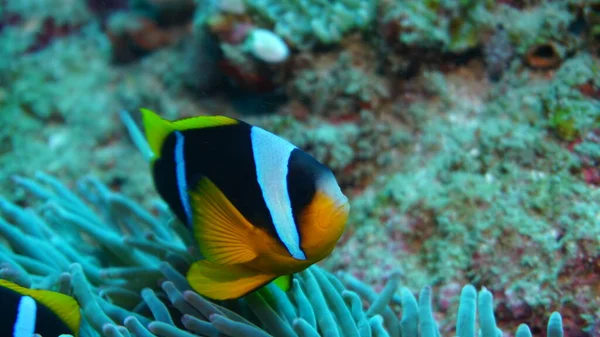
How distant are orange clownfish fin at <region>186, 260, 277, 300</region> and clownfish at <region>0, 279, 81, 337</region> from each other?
0.38 meters

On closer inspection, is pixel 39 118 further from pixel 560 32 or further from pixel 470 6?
pixel 560 32

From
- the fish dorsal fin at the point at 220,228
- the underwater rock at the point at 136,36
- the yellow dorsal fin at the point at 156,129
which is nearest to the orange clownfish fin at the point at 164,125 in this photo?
the yellow dorsal fin at the point at 156,129

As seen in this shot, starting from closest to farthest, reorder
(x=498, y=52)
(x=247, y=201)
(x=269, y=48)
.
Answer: (x=247, y=201)
(x=498, y=52)
(x=269, y=48)

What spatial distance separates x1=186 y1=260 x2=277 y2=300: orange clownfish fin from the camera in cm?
149

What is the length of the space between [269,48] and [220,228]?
7.50 ft

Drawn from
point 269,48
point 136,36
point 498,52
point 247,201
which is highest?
point 247,201

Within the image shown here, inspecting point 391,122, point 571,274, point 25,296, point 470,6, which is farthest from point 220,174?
point 470,6

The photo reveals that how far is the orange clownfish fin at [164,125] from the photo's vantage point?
5.06 feet

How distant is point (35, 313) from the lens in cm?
149

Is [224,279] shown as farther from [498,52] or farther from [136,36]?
[136,36]

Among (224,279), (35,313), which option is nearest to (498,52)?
(224,279)

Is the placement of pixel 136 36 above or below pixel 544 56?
below

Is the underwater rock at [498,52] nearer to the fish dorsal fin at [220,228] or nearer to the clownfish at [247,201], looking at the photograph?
the clownfish at [247,201]

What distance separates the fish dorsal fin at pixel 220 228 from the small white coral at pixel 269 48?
219 cm
